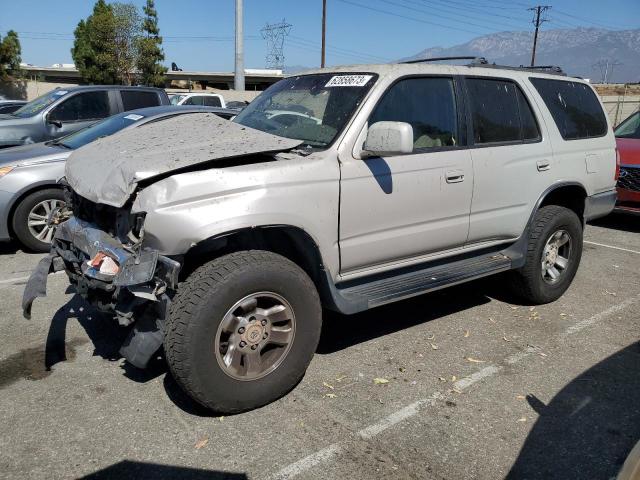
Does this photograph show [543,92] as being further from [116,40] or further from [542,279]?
[116,40]

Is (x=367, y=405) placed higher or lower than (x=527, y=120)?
lower

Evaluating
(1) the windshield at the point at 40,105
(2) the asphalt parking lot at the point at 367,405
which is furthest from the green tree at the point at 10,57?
(2) the asphalt parking lot at the point at 367,405

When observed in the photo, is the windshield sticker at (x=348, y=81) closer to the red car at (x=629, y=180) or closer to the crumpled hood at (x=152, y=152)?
the crumpled hood at (x=152, y=152)

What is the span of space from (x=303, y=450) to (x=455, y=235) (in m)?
1.99

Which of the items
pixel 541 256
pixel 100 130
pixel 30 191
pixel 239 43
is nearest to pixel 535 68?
pixel 541 256

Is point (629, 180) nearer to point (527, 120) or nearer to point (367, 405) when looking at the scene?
point (527, 120)

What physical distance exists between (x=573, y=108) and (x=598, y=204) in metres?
0.92

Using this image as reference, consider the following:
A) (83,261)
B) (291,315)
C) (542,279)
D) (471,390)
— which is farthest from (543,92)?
(83,261)

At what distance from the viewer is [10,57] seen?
125ft

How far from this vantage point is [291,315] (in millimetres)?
3121

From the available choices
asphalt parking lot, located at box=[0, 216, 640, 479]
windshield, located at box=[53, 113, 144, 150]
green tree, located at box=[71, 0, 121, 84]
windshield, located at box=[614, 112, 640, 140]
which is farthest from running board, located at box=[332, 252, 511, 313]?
green tree, located at box=[71, 0, 121, 84]

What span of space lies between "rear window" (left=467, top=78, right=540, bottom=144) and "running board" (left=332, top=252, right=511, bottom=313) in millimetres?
949

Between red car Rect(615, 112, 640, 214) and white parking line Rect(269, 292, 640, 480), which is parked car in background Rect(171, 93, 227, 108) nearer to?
red car Rect(615, 112, 640, 214)

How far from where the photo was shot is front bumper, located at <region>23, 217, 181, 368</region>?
273 centimetres
